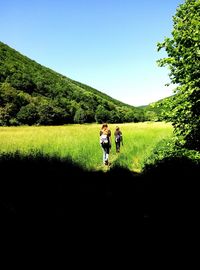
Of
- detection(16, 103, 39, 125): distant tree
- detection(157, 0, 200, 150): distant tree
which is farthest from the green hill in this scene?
detection(157, 0, 200, 150): distant tree

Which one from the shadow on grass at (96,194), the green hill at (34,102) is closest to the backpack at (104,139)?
the shadow on grass at (96,194)

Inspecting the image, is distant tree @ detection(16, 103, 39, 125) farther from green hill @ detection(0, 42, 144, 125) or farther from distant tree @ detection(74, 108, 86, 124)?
distant tree @ detection(74, 108, 86, 124)

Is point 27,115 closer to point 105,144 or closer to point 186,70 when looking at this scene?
point 105,144

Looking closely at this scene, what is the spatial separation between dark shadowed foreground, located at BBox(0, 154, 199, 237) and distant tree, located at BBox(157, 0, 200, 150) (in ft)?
5.19

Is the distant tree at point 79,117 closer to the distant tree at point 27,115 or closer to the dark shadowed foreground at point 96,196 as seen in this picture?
the distant tree at point 27,115

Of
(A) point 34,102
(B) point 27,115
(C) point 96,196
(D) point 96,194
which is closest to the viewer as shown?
(C) point 96,196

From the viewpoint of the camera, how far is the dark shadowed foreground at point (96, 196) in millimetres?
6059

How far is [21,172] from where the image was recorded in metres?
9.56

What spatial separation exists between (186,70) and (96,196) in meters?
5.36

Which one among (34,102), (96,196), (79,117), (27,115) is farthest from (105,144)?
(79,117)

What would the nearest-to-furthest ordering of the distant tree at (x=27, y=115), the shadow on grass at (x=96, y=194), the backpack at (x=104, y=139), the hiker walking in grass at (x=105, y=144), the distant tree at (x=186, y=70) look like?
the shadow on grass at (x=96, y=194) → the distant tree at (x=186, y=70) → the hiker walking in grass at (x=105, y=144) → the backpack at (x=104, y=139) → the distant tree at (x=27, y=115)

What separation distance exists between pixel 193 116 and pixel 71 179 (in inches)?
195

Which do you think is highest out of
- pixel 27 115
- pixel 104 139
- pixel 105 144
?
pixel 27 115

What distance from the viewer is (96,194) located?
8.34 meters
